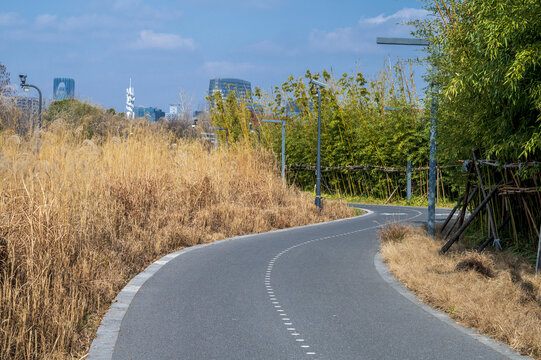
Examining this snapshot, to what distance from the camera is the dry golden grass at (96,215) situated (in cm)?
582

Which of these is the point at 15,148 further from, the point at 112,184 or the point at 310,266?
the point at 310,266

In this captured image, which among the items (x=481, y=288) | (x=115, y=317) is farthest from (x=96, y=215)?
(x=481, y=288)

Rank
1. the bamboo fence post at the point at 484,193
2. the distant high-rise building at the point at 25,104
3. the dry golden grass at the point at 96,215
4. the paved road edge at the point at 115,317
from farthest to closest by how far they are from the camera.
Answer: the distant high-rise building at the point at 25,104
the bamboo fence post at the point at 484,193
the dry golden grass at the point at 96,215
the paved road edge at the point at 115,317

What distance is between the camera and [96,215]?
10.6m

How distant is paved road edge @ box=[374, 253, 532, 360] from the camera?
18.5 ft

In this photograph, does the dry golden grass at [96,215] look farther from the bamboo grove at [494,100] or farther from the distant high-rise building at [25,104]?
the bamboo grove at [494,100]

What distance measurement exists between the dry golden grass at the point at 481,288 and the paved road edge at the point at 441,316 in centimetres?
8

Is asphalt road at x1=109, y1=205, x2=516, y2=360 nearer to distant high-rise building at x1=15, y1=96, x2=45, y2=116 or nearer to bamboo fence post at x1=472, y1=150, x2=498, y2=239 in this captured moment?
bamboo fence post at x1=472, y1=150, x2=498, y2=239

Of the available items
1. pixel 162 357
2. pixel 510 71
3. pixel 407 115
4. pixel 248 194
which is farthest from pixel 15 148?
pixel 407 115

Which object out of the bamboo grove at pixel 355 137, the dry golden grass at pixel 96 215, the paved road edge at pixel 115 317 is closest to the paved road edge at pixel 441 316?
the paved road edge at pixel 115 317

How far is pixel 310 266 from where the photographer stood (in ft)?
36.5

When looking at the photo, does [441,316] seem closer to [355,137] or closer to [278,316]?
[278,316]

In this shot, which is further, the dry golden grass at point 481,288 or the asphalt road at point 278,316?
the dry golden grass at point 481,288

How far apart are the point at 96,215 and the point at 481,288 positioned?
6.73 meters
